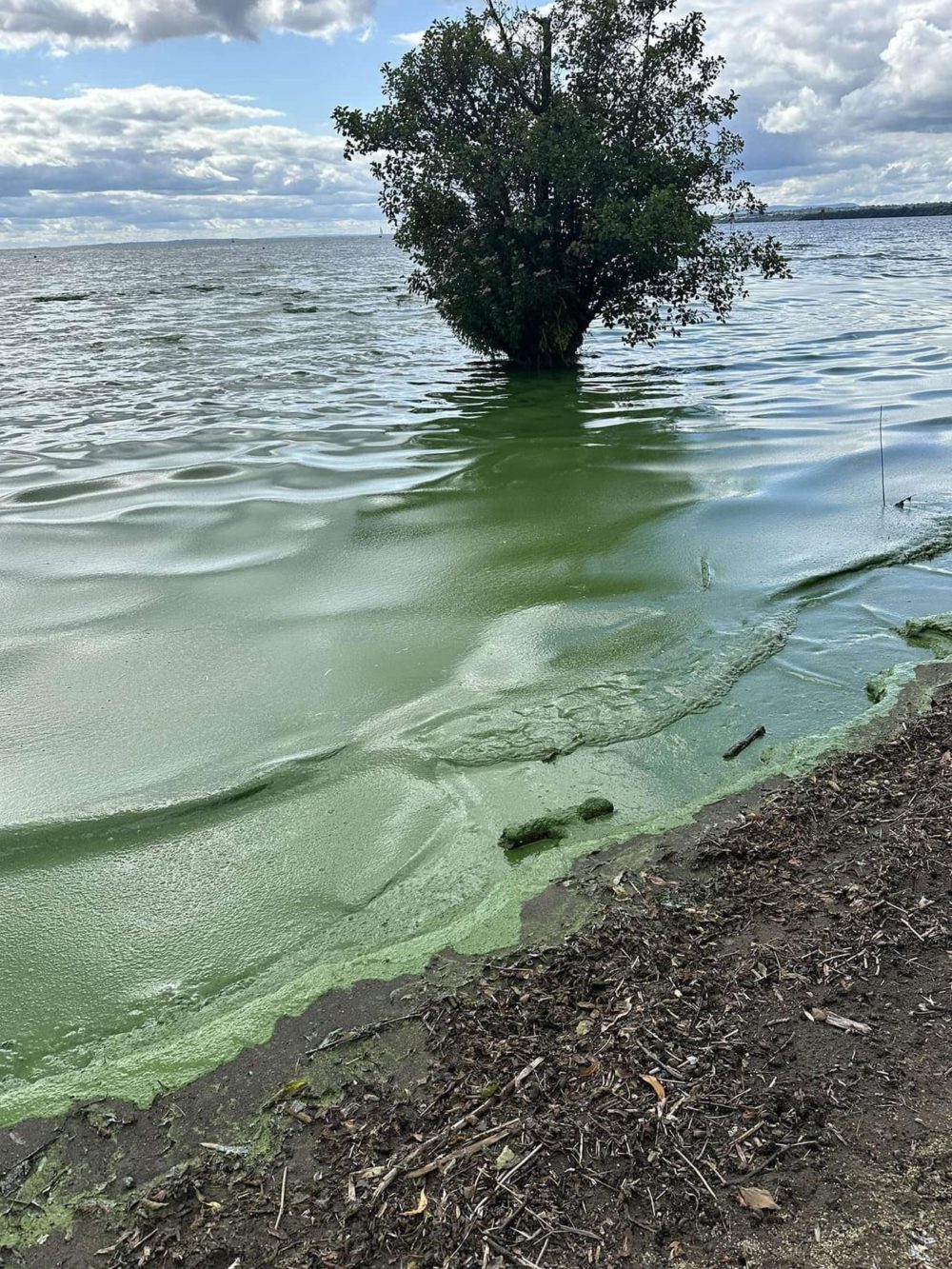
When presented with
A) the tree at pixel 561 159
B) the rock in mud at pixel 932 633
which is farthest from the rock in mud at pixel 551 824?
the tree at pixel 561 159

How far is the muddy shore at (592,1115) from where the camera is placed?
8.03ft

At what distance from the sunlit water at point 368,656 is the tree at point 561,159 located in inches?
88.8

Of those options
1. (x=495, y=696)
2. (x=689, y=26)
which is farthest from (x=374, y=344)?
(x=495, y=696)

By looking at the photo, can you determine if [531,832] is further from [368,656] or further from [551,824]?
[368,656]

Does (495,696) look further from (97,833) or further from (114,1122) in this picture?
(114,1122)

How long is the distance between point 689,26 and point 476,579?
1197 centimetres

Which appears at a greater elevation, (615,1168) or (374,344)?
(374,344)

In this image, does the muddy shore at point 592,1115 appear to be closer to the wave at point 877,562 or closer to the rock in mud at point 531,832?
the rock in mud at point 531,832

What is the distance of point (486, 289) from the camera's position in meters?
15.9

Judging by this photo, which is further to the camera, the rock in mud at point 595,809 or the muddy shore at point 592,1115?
the rock in mud at point 595,809

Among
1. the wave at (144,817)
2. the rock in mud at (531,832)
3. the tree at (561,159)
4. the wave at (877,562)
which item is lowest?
the rock in mud at (531,832)

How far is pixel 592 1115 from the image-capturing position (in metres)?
2.79

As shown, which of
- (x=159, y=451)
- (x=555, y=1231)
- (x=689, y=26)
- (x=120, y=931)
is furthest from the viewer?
(x=689, y=26)

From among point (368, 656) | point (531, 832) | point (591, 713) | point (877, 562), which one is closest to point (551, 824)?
point (531, 832)
